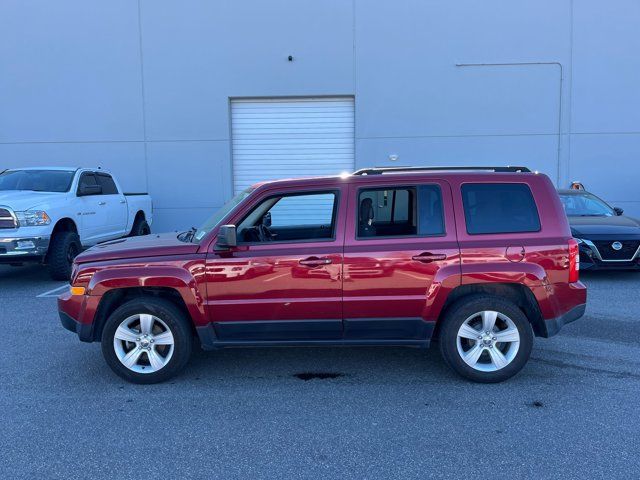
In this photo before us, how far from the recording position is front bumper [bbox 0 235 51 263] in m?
8.05

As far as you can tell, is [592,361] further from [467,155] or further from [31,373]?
[467,155]

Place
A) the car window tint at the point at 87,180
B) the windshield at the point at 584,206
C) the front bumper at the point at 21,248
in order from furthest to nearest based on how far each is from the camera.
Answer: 1. the car window tint at the point at 87,180
2. the windshield at the point at 584,206
3. the front bumper at the point at 21,248

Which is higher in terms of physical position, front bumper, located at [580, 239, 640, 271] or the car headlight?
the car headlight

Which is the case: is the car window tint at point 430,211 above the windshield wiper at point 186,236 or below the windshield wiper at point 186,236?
above

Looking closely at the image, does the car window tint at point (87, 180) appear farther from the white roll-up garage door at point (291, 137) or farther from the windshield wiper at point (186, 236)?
the windshield wiper at point (186, 236)

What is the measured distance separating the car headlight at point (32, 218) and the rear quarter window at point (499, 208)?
6.91 meters

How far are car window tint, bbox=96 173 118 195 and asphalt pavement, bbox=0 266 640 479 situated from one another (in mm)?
5449

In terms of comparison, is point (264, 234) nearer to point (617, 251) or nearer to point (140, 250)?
point (140, 250)

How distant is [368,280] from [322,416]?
1.13m

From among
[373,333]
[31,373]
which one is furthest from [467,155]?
[31,373]

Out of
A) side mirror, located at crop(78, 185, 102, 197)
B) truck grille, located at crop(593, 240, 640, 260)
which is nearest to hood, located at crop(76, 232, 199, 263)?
side mirror, located at crop(78, 185, 102, 197)

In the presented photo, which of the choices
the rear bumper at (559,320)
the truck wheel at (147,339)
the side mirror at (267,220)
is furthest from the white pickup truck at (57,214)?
the rear bumper at (559,320)

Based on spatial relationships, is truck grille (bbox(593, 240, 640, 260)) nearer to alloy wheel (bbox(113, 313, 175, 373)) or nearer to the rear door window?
the rear door window

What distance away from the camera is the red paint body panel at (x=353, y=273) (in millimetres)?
4266
